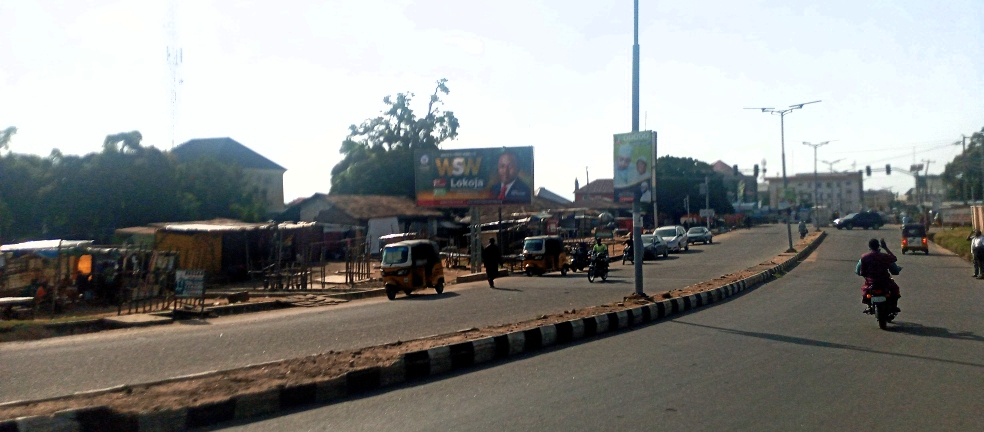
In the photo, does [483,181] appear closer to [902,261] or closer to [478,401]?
[902,261]

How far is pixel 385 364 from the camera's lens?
8445mm

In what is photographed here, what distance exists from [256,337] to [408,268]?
348 inches

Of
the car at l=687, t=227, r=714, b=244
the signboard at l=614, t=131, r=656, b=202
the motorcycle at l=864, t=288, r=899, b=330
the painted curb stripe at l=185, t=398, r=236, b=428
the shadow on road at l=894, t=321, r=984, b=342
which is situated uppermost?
the signboard at l=614, t=131, r=656, b=202

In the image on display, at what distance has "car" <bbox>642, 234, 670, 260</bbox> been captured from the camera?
3809cm

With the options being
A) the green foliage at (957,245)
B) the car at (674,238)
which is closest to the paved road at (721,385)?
A: the green foliage at (957,245)

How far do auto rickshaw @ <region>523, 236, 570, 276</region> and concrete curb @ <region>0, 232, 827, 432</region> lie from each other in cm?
1633

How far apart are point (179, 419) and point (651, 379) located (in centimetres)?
455

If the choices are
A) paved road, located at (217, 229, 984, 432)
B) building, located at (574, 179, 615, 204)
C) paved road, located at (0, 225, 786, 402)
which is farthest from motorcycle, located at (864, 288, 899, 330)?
building, located at (574, 179, 615, 204)

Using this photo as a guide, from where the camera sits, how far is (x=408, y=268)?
70.0 feet

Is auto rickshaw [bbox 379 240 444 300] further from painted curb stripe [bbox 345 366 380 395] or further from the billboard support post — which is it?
painted curb stripe [bbox 345 366 380 395]

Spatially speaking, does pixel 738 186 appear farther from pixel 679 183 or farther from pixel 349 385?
pixel 349 385

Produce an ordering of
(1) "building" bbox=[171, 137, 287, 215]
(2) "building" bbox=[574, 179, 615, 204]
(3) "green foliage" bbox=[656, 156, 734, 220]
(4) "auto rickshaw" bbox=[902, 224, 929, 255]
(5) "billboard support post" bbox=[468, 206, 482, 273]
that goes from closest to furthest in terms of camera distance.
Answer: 1. (5) "billboard support post" bbox=[468, 206, 482, 273]
2. (4) "auto rickshaw" bbox=[902, 224, 929, 255]
3. (1) "building" bbox=[171, 137, 287, 215]
4. (3) "green foliage" bbox=[656, 156, 734, 220]
5. (2) "building" bbox=[574, 179, 615, 204]

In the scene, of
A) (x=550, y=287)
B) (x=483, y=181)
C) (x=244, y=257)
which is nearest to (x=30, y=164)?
(x=244, y=257)

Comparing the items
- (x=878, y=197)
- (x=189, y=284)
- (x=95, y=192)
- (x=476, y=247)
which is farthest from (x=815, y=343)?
(x=878, y=197)
